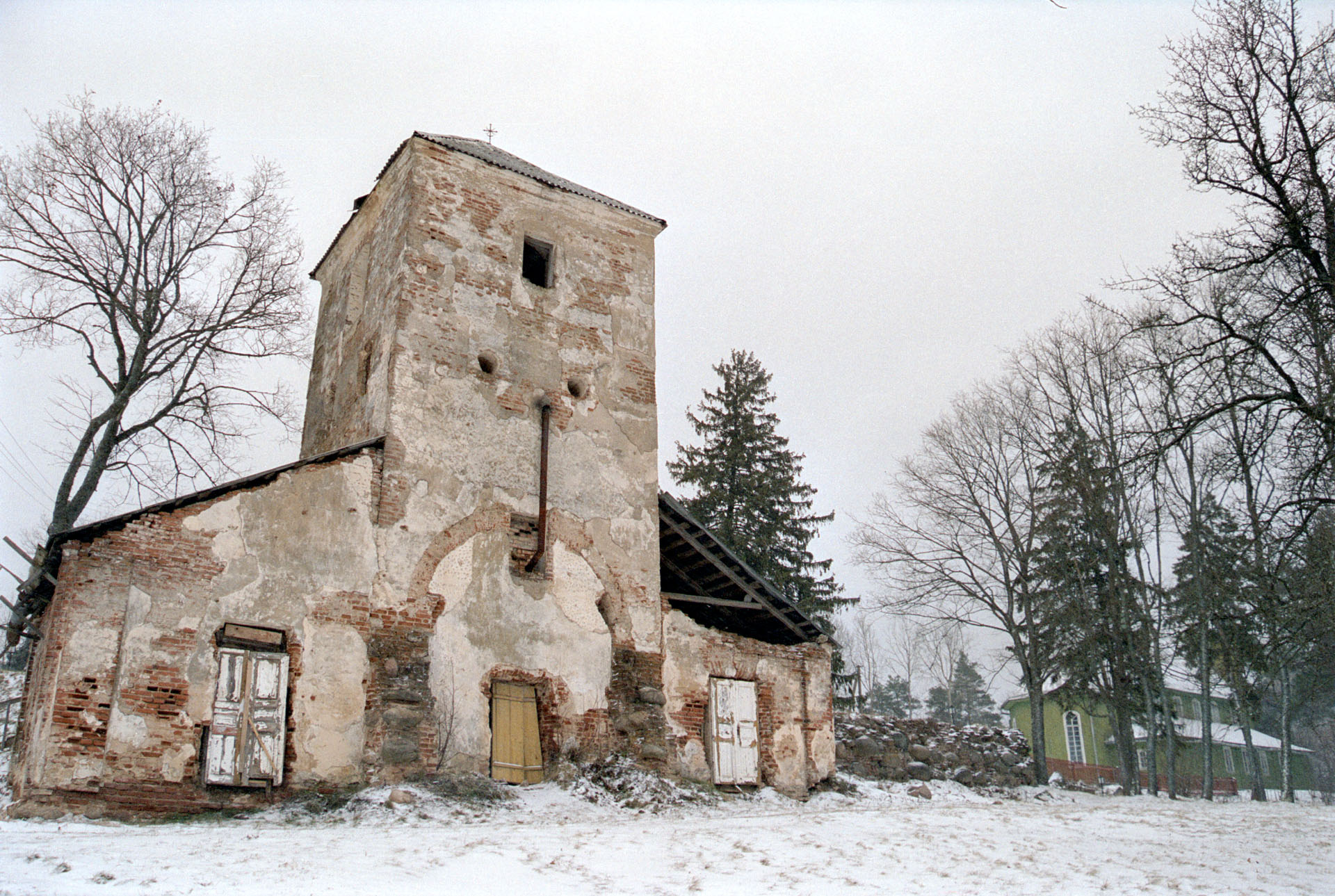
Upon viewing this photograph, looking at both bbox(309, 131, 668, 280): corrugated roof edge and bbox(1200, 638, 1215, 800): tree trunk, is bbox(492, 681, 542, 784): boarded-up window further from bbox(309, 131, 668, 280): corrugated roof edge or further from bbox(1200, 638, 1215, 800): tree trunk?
bbox(1200, 638, 1215, 800): tree trunk

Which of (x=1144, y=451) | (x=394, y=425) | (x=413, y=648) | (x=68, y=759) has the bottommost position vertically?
(x=68, y=759)

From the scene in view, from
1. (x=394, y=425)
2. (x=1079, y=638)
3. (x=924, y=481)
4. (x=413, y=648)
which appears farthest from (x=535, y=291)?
(x=1079, y=638)

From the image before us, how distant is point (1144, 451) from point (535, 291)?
30.7ft

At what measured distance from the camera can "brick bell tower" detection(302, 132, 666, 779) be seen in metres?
13.1

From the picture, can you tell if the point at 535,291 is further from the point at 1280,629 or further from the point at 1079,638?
the point at 1079,638

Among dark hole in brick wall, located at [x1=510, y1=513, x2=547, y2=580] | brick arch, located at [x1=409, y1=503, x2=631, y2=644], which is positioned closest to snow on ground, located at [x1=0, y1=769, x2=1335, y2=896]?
brick arch, located at [x1=409, y1=503, x2=631, y2=644]

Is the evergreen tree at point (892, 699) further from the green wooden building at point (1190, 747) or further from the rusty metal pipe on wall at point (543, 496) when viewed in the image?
the rusty metal pipe on wall at point (543, 496)

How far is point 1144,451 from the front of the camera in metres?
10.3

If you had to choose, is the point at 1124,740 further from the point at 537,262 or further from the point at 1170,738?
the point at 537,262

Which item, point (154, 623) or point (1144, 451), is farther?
point (154, 623)

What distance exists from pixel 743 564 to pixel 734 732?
8.76ft

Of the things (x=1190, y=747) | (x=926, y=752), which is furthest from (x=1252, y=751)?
(x=1190, y=747)

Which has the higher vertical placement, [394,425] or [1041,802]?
[394,425]

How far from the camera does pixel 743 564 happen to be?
52.9 ft
